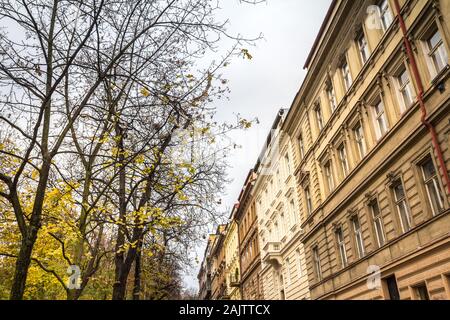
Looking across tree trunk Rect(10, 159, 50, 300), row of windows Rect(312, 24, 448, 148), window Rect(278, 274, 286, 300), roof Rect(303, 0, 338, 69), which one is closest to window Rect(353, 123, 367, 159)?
row of windows Rect(312, 24, 448, 148)

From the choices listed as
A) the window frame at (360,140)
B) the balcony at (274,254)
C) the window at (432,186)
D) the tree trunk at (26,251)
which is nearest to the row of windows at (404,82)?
the window frame at (360,140)

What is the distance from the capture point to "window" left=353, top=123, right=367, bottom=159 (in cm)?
1580

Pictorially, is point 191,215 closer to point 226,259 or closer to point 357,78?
point 357,78

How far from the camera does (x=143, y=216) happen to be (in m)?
10.3

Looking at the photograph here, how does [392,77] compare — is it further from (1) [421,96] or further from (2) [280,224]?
(2) [280,224]

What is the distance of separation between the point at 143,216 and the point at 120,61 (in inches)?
167

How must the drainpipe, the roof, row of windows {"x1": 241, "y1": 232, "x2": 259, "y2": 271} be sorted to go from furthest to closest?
row of windows {"x1": 241, "y1": 232, "x2": 259, "y2": 271} → the roof → the drainpipe

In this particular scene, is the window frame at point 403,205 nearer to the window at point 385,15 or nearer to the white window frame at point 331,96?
the window at point 385,15

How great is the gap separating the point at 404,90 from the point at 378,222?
4.96 meters

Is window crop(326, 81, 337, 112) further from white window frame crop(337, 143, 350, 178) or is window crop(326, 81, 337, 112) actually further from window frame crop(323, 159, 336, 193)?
window frame crop(323, 159, 336, 193)

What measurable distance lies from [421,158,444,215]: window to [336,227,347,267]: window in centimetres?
647

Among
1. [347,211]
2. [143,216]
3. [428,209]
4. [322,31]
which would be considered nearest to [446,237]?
[428,209]

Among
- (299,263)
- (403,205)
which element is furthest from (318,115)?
(403,205)

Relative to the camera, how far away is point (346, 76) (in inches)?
697
